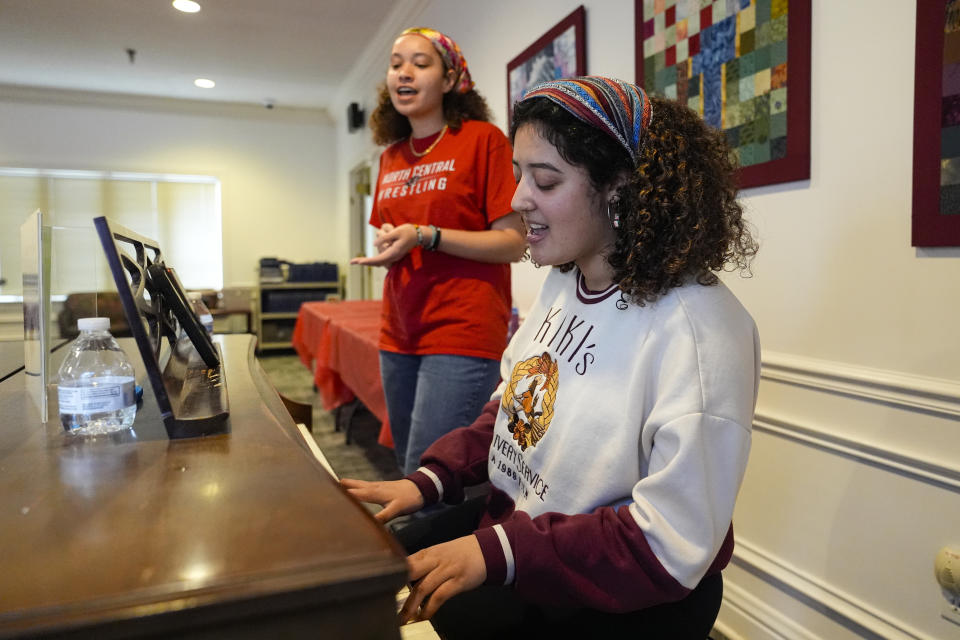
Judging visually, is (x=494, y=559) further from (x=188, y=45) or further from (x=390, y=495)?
(x=188, y=45)

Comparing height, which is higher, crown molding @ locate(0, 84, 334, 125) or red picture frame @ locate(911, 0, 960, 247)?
crown molding @ locate(0, 84, 334, 125)

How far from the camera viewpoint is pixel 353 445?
3455 mm

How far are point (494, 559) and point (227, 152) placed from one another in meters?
7.14

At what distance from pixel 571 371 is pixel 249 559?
546 mm

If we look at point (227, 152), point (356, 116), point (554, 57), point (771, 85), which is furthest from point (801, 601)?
point (227, 152)

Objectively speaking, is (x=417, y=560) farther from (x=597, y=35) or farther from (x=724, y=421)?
(x=597, y=35)

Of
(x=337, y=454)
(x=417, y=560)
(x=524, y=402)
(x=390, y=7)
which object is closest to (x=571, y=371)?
(x=524, y=402)

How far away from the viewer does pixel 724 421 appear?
70cm

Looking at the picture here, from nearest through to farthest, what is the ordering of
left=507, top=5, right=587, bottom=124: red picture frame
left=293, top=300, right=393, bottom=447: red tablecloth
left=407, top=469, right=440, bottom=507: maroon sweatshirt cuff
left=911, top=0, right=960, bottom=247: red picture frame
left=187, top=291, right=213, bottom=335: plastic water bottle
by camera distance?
left=407, top=469, right=440, bottom=507: maroon sweatshirt cuff < left=911, top=0, right=960, bottom=247: red picture frame < left=187, top=291, right=213, bottom=335: plastic water bottle < left=507, top=5, right=587, bottom=124: red picture frame < left=293, top=300, right=393, bottom=447: red tablecloth

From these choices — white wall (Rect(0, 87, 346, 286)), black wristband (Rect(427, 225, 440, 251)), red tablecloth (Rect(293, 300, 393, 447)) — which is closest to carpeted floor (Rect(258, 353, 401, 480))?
red tablecloth (Rect(293, 300, 393, 447))

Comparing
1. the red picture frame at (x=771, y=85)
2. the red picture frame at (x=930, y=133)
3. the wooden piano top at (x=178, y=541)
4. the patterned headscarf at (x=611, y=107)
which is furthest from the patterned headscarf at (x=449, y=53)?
the wooden piano top at (x=178, y=541)

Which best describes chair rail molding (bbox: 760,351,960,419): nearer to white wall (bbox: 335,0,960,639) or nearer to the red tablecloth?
white wall (bbox: 335,0,960,639)

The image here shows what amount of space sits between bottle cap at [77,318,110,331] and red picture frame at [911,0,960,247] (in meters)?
1.36

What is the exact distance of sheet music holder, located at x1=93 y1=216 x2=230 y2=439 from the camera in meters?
0.65
